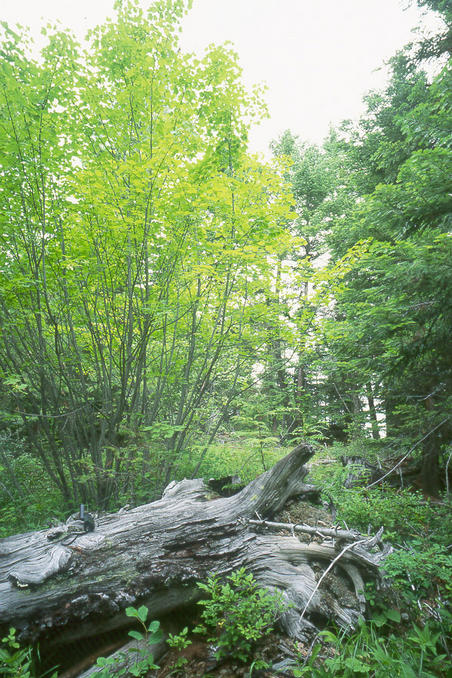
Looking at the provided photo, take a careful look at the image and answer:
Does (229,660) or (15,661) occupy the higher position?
(15,661)

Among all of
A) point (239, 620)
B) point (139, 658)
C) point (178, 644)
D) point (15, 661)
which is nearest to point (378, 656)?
point (239, 620)

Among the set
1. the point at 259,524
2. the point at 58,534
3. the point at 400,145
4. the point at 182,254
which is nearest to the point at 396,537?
the point at 259,524

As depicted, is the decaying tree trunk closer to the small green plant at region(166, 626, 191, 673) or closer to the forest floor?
the forest floor

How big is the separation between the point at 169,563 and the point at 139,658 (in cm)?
57

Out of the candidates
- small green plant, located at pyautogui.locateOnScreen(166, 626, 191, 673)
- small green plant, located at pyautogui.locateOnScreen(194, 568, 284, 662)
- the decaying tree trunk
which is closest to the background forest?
the decaying tree trunk

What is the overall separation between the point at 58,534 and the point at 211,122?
5.04 meters

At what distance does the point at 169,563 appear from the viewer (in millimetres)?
2525

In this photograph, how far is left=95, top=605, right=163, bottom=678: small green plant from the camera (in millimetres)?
1773

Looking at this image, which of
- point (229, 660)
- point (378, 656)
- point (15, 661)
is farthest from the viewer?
point (229, 660)

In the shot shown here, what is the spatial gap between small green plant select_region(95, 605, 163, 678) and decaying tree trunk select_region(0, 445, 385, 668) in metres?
0.23

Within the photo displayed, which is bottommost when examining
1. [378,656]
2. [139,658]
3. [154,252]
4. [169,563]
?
[139,658]

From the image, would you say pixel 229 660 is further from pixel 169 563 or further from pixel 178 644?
pixel 169 563

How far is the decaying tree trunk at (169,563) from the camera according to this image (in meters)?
2.16

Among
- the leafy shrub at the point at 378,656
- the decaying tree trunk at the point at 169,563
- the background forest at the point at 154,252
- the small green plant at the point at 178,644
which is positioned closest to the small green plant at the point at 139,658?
the small green plant at the point at 178,644
